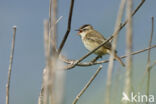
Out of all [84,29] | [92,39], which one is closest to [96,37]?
[92,39]

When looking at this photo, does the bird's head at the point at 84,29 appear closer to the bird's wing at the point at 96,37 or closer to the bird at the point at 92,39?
the bird at the point at 92,39

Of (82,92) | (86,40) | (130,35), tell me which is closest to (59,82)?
(130,35)

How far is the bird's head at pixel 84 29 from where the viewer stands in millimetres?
5474

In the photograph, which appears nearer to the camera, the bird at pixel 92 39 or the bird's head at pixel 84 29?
the bird at pixel 92 39

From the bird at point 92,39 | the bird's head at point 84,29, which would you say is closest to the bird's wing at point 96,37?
the bird at point 92,39

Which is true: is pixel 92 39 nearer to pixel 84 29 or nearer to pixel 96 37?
pixel 96 37

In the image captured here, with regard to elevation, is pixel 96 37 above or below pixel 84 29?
below

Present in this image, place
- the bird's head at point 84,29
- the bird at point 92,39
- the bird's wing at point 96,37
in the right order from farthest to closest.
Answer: the bird's head at point 84,29 < the bird's wing at point 96,37 < the bird at point 92,39

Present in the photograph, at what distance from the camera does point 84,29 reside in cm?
559

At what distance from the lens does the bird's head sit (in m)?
5.47

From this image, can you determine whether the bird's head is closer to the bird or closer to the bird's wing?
the bird

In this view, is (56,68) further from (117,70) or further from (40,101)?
(40,101)

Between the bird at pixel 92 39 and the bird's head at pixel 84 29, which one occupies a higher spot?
the bird's head at pixel 84 29

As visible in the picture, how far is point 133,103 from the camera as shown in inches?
65.4
